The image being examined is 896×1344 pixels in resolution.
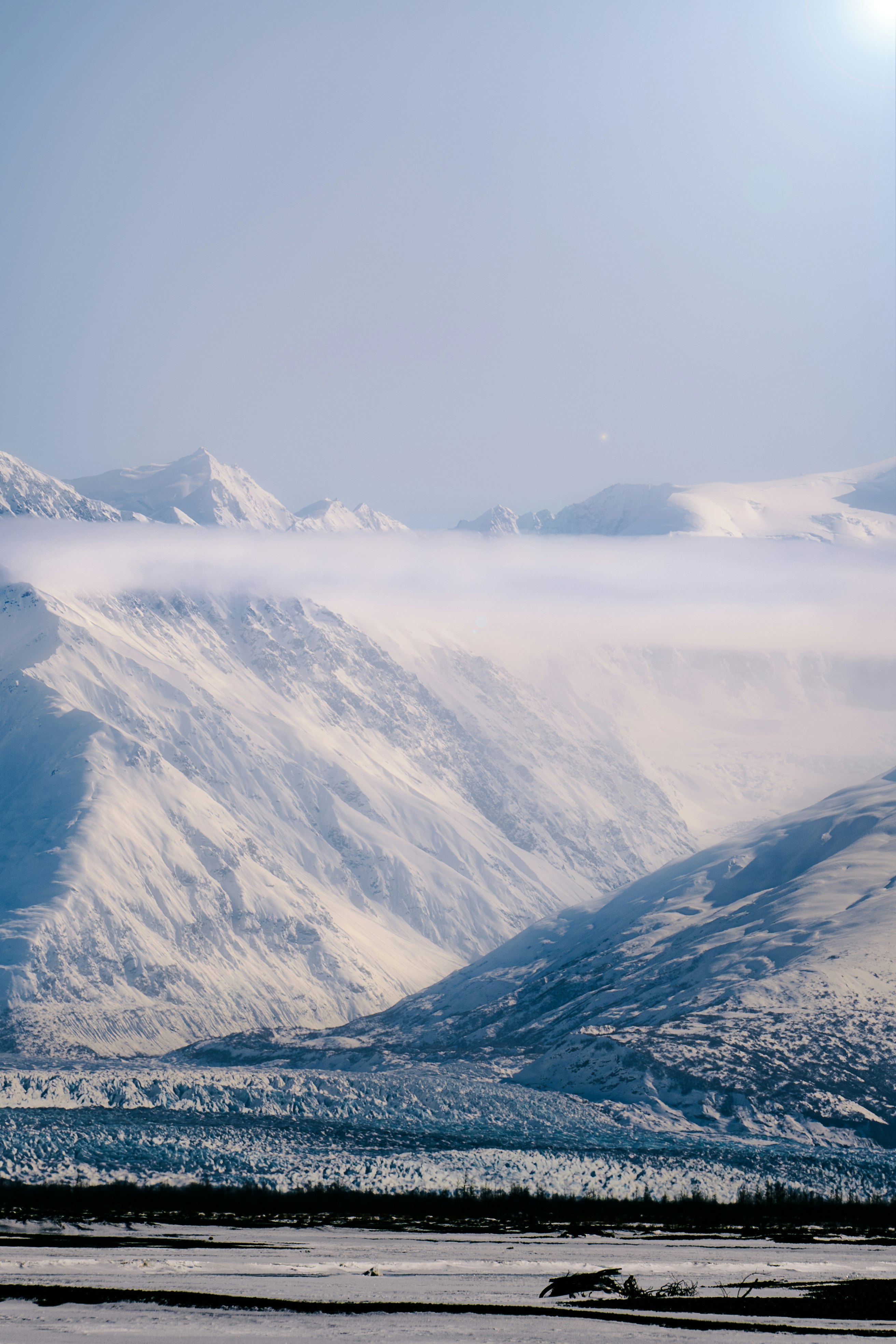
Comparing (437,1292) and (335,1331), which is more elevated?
(335,1331)

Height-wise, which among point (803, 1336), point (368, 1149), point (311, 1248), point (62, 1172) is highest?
point (803, 1336)

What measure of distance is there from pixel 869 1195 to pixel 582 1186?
3464cm

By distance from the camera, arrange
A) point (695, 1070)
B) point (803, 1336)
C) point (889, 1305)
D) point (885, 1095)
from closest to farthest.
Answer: point (803, 1336)
point (889, 1305)
point (885, 1095)
point (695, 1070)

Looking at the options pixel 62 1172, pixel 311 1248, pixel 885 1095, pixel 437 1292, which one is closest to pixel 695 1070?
pixel 885 1095

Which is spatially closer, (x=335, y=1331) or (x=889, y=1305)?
(x=335, y=1331)

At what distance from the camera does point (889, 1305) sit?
50094 mm

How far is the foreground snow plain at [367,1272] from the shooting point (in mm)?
44688

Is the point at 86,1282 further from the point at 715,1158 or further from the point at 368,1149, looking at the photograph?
the point at 715,1158

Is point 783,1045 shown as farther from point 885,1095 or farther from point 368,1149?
point 368,1149

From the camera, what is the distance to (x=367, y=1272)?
65.7 meters

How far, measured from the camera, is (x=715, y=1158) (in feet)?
504

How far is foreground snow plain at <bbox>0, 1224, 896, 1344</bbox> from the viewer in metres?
44.7

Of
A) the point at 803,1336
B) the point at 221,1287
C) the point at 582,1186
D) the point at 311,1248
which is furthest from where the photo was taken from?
the point at 582,1186

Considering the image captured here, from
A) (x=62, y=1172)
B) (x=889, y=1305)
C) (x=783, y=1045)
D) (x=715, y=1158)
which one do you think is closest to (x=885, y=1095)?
(x=783, y=1045)
